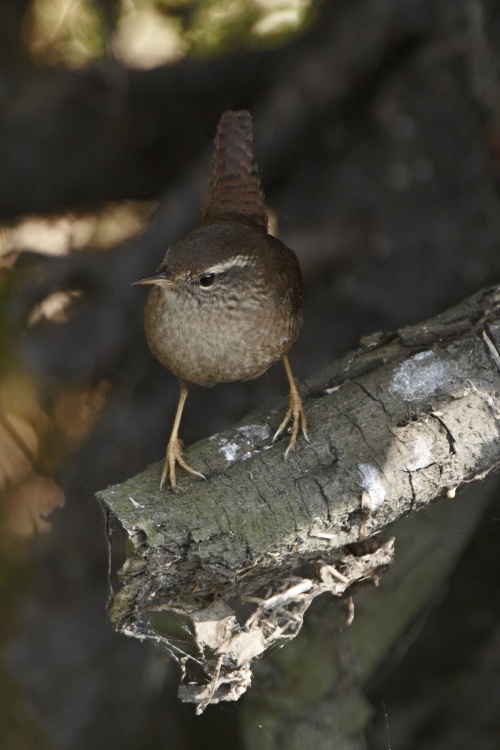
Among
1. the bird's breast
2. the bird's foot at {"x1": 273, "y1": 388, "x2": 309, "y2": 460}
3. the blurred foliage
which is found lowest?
the bird's foot at {"x1": 273, "y1": 388, "x2": 309, "y2": 460}

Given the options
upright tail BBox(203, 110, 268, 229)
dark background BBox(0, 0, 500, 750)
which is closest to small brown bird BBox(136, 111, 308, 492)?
upright tail BBox(203, 110, 268, 229)

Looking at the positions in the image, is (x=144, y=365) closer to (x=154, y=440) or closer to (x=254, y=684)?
(x=154, y=440)

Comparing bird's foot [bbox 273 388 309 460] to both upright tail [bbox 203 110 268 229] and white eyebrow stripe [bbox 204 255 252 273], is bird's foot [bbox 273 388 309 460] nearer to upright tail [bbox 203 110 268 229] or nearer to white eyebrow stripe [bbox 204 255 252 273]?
white eyebrow stripe [bbox 204 255 252 273]

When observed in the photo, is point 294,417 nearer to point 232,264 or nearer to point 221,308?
point 221,308

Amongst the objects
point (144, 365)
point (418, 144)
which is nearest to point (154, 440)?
point (144, 365)

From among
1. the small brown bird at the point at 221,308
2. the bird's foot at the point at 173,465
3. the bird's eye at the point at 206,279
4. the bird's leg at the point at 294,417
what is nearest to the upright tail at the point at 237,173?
the small brown bird at the point at 221,308

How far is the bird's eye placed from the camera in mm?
2645

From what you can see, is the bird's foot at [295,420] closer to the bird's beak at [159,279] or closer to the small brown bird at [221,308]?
the small brown bird at [221,308]

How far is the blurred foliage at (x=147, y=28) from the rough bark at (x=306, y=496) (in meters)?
1.72

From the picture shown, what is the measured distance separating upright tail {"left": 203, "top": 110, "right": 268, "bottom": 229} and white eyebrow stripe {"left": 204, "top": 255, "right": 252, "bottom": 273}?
0.46 meters

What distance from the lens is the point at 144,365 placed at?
3826 mm

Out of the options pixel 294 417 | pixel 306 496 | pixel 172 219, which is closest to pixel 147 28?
pixel 172 219

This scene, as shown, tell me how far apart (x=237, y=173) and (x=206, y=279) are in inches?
28.3

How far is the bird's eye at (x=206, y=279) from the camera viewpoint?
264 cm
